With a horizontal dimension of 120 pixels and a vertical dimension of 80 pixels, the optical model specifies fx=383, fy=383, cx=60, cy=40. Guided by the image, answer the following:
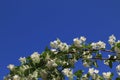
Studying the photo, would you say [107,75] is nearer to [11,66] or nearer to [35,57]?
[35,57]

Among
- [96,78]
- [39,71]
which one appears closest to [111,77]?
[96,78]

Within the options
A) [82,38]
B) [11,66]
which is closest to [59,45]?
[82,38]

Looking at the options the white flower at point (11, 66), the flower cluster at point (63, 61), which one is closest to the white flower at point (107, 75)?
the flower cluster at point (63, 61)

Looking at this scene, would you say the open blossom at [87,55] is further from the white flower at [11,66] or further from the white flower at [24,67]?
the white flower at [11,66]

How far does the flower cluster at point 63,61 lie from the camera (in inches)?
230

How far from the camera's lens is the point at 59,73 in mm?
5883

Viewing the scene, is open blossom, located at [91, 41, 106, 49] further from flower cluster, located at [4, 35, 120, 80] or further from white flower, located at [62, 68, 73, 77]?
white flower, located at [62, 68, 73, 77]

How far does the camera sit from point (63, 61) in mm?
6078

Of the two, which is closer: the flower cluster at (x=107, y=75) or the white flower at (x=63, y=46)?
the flower cluster at (x=107, y=75)

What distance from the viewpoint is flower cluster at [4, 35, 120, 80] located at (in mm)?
5844

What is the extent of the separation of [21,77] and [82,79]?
1.01 metres

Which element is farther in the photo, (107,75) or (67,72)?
(107,75)

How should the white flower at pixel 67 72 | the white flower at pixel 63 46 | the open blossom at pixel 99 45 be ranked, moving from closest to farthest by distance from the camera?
1. the white flower at pixel 67 72
2. the white flower at pixel 63 46
3. the open blossom at pixel 99 45

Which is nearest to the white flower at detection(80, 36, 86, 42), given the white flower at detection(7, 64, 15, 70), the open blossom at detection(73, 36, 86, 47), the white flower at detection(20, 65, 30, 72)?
the open blossom at detection(73, 36, 86, 47)
